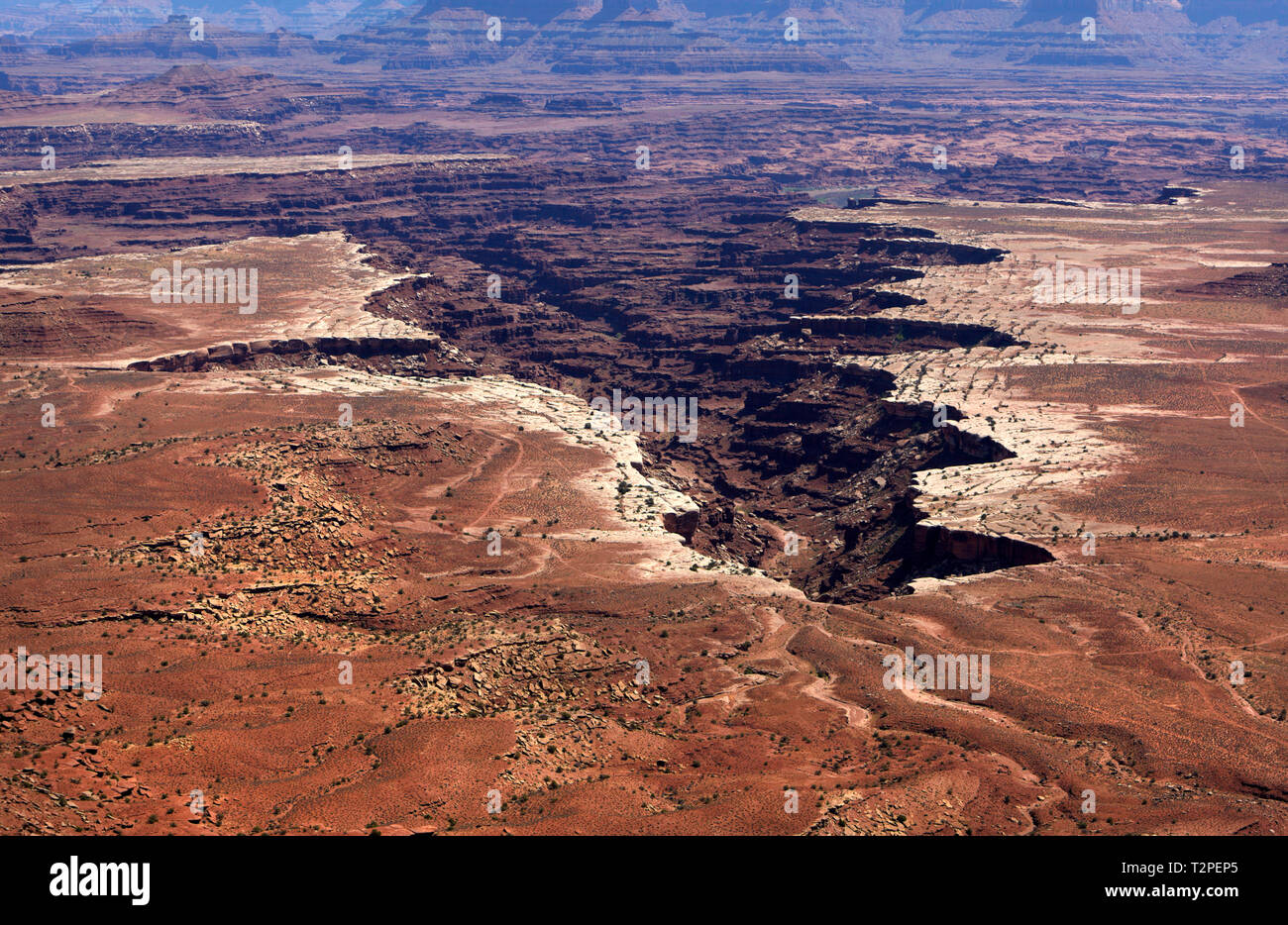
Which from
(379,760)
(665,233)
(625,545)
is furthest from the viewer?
(665,233)

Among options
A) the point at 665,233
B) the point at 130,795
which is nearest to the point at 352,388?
the point at 130,795

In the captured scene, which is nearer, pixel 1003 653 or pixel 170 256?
pixel 1003 653

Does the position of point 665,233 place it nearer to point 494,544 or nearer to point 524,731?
point 494,544

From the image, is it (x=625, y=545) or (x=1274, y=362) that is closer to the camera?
(x=625, y=545)

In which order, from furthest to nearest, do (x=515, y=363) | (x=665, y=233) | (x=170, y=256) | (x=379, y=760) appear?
1. (x=665, y=233)
2. (x=170, y=256)
3. (x=515, y=363)
4. (x=379, y=760)

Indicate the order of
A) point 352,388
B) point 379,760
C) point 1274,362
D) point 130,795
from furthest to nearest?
point 1274,362
point 352,388
point 379,760
point 130,795

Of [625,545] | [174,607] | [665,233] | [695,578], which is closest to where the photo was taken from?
[174,607]

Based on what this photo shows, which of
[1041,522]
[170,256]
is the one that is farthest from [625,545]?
[170,256]

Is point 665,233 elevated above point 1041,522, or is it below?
above

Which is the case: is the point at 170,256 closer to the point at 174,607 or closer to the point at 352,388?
the point at 352,388
